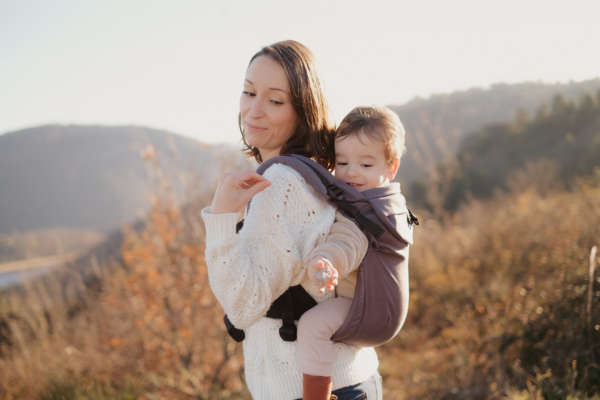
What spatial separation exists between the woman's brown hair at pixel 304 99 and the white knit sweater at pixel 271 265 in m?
0.31

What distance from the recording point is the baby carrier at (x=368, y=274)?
4.14 feet

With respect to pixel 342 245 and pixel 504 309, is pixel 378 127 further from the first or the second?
pixel 504 309

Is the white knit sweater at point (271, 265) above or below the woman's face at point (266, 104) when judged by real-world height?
below

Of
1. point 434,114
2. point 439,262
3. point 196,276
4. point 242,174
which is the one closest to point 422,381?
point 196,276

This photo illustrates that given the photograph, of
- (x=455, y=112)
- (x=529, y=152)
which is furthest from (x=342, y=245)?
(x=455, y=112)

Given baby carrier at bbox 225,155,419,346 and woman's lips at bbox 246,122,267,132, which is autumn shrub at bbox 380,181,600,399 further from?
woman's lips at bbox 246,122,267,132

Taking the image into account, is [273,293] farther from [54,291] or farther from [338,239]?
[54,291]

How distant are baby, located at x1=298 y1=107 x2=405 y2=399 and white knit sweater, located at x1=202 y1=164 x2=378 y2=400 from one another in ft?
0.22

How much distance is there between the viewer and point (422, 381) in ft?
15.1

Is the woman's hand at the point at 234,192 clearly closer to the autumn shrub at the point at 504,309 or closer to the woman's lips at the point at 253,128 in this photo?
the woman's lips at the point at 253,128

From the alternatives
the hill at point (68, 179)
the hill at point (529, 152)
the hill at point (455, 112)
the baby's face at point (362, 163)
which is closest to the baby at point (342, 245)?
the baby's face at point (362, 163)

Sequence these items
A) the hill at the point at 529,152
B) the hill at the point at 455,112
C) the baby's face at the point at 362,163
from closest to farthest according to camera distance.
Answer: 1. the baby's face at the point at 362,163
2. the hill at the point at 529,152
3. the hill at the point at 455,112

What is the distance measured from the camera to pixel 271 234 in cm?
123

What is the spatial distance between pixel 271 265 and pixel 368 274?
30 centimetres
